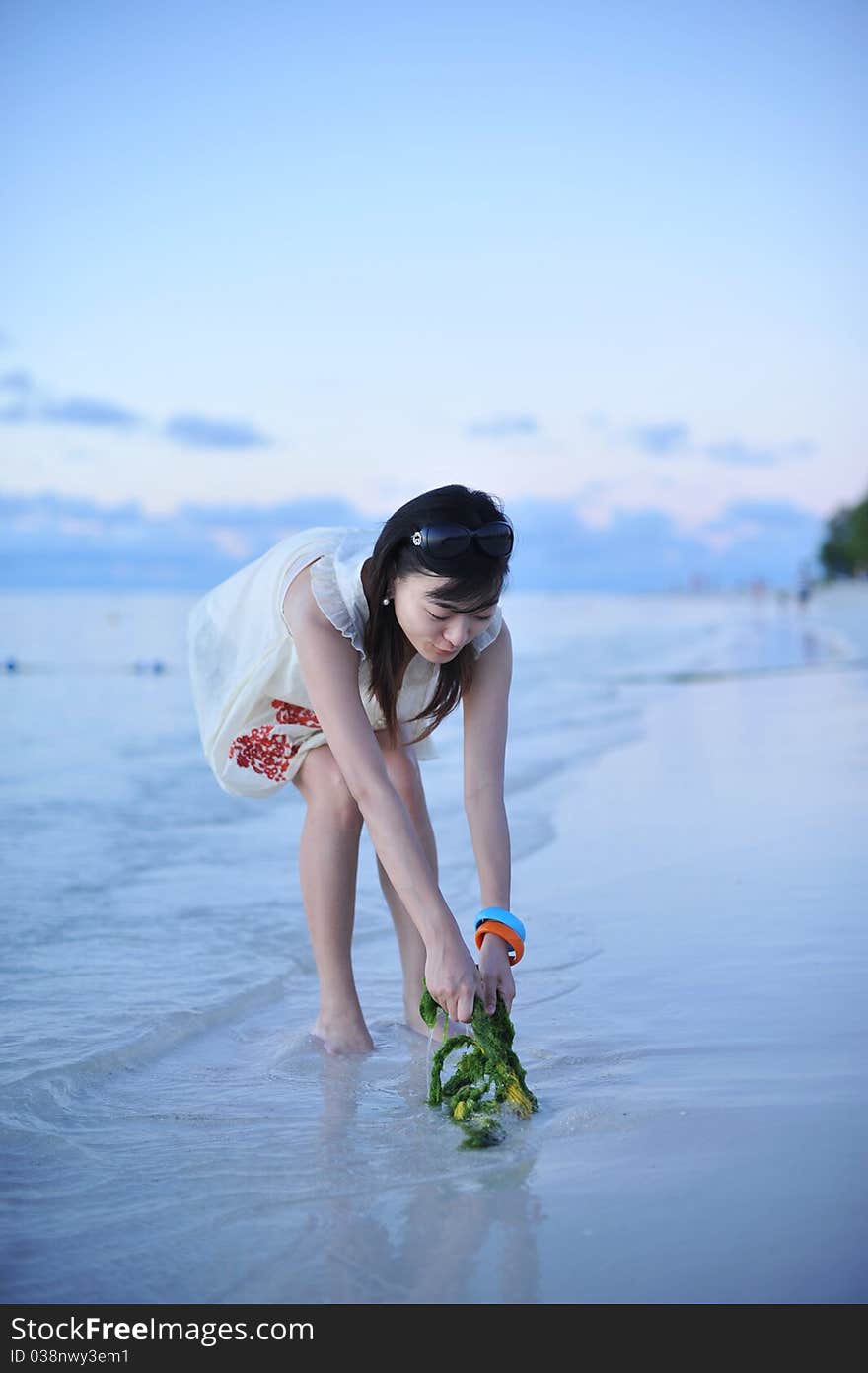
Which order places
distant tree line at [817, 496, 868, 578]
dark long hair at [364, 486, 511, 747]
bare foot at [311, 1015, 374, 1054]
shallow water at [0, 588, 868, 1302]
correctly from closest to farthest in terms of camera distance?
shallow water at [0, 588, 868, 1302] < dark long hair at [364, 486, 511, 747] < bare foot at [311, 1015, 374, 1054] < distant tree line at [817, 496, 868, 578]

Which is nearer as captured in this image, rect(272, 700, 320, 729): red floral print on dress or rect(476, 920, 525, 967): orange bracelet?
rect(476, 920, 525, 967): orange bracelet

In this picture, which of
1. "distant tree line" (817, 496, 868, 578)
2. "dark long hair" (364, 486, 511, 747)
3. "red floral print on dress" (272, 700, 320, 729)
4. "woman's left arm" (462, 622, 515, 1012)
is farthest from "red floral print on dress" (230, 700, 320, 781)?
"distant tree line" (817, 496, 868, 578)

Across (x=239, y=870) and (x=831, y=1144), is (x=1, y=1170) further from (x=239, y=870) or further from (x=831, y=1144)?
(x=239, y=870)

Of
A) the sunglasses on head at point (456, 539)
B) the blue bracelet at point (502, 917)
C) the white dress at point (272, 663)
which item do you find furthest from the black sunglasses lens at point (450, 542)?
the blue bracelet at point (502, 917)

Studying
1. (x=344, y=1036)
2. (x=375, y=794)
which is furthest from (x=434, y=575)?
(x=344, y=1036)

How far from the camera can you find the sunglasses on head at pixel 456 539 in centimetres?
255

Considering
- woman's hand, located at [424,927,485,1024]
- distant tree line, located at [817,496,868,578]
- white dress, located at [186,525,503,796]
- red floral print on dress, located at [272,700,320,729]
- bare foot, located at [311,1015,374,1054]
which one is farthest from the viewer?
distant tree line, located at [817,496,868,578]

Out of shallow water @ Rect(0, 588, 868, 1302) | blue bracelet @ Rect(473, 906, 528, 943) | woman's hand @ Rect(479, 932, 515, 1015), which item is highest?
blue bracelet @ Rect(473, 906, 528, 943)

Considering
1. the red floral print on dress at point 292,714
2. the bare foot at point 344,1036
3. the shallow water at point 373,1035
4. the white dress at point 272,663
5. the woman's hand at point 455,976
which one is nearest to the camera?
the shallow water at point 373,1035

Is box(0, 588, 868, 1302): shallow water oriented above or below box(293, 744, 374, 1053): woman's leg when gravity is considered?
below

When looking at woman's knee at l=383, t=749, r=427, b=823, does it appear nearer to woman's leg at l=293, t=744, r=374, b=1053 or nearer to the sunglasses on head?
woman's leg at l=293, t=744, r=374, b=1053

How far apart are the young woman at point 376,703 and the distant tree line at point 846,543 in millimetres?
83306

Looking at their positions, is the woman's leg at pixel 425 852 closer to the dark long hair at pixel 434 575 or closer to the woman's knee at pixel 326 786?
the woman's knee at pixel 326 786

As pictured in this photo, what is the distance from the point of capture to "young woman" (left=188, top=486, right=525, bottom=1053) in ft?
8.48
